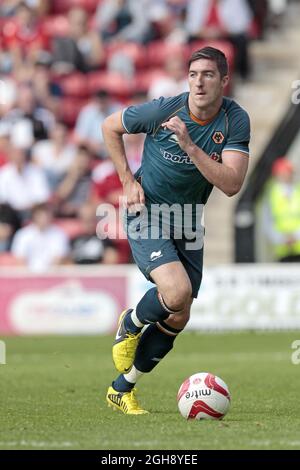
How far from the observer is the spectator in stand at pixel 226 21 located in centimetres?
1948

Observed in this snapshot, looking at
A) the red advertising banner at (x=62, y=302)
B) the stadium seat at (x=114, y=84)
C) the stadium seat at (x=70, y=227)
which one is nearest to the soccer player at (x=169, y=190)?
the red advertising banner at (x=62, y=302)

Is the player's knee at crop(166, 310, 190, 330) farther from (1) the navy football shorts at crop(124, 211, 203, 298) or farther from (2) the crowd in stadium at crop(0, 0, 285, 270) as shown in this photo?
(2) the crowd in stadium at crop(0, 0, 285, 270)

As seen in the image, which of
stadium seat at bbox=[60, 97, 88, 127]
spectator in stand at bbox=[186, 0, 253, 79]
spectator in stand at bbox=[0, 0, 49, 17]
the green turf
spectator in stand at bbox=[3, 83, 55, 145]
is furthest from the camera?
spectator in stand at bbox=[0, 0, 49, 17]

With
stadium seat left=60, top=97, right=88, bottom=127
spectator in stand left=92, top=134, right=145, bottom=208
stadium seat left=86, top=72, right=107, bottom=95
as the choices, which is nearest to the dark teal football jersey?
spectator in stand left=92, top=134, right=145, bottom=208

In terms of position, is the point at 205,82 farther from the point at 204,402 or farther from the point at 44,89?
the point at 44,89

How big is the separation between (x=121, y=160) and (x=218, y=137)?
2.42ft

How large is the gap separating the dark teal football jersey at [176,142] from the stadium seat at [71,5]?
1365 cm

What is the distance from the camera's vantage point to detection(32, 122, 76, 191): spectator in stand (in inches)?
709

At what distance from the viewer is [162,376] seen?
11398mm

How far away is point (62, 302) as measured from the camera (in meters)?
16.5

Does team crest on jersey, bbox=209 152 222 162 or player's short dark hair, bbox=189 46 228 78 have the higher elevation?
player's short dark hair, bbox=189 46 228 78

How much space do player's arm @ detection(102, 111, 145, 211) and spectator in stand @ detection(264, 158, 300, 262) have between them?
28.1 ft

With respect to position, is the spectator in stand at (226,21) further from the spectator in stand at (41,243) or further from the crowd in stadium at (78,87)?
the spectator in stand at (41,243)

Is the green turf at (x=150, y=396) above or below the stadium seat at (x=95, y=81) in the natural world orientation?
below
